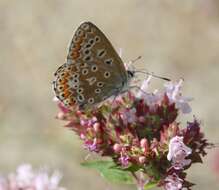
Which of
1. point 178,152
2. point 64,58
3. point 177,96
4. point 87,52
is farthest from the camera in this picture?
point 64,58

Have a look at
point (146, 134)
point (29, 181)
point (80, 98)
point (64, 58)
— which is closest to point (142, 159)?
point (146, 134)

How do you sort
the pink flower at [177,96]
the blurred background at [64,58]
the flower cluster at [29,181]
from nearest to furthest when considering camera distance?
the pink flower at [177,96]
the flower cluster at [29,181]
the blurred background at [64,58]

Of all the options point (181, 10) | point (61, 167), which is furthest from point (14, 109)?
point (181, 10)

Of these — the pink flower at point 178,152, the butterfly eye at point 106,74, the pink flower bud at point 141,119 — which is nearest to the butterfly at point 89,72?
the butterfly eye at point 106,74

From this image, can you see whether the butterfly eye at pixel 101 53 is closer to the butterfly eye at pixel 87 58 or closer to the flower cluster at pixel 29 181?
the butterfly eye at pixel 87 58

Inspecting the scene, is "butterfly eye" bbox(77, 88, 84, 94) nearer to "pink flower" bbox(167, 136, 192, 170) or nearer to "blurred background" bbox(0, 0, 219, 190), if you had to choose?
"pink flower" bbox(167, 136, 192, 170)

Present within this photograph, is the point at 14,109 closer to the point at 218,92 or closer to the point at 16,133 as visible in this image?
the point at 16,133

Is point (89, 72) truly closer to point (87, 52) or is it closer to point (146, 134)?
point (87, 52)
